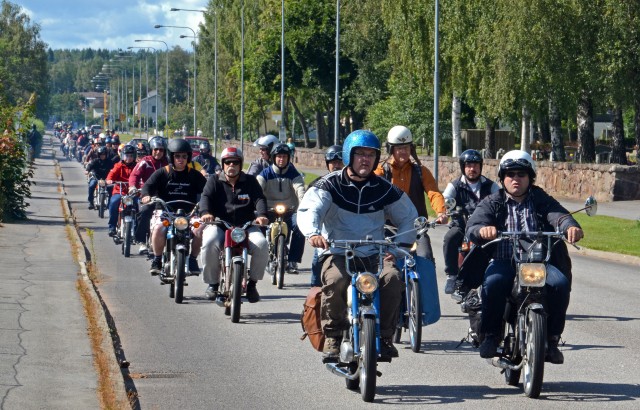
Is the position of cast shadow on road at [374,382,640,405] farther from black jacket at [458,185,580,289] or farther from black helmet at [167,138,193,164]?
black helmet at [167,138,193,164]

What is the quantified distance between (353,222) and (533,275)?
4.26 ft

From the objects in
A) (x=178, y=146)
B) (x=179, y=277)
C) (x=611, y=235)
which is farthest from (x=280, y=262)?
(x=611, y=235)

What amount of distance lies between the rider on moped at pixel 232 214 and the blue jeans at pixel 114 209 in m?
9.27

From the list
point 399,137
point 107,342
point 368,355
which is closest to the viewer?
point 368,355

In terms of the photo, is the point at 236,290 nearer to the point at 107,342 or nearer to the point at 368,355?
the point at 107,342

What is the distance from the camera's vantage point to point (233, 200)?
12.9 m

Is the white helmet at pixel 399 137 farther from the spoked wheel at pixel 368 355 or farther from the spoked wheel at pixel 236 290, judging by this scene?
the spoked wheel at pixel 368 355

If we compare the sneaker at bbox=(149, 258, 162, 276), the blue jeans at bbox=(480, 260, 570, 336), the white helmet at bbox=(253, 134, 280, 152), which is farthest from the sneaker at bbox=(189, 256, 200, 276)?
the blue jeans at bbox=(480, 260, 570, 336)

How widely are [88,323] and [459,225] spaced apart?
3.87 meters

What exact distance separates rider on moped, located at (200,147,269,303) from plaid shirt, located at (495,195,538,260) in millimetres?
4094

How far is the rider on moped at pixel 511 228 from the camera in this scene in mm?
8195

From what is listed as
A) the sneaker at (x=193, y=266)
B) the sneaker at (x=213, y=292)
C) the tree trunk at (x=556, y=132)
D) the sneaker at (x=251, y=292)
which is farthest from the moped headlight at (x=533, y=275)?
the tree trunk at (x=556, y=132)

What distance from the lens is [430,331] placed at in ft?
38.3

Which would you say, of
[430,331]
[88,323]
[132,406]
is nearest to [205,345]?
[88,323]
